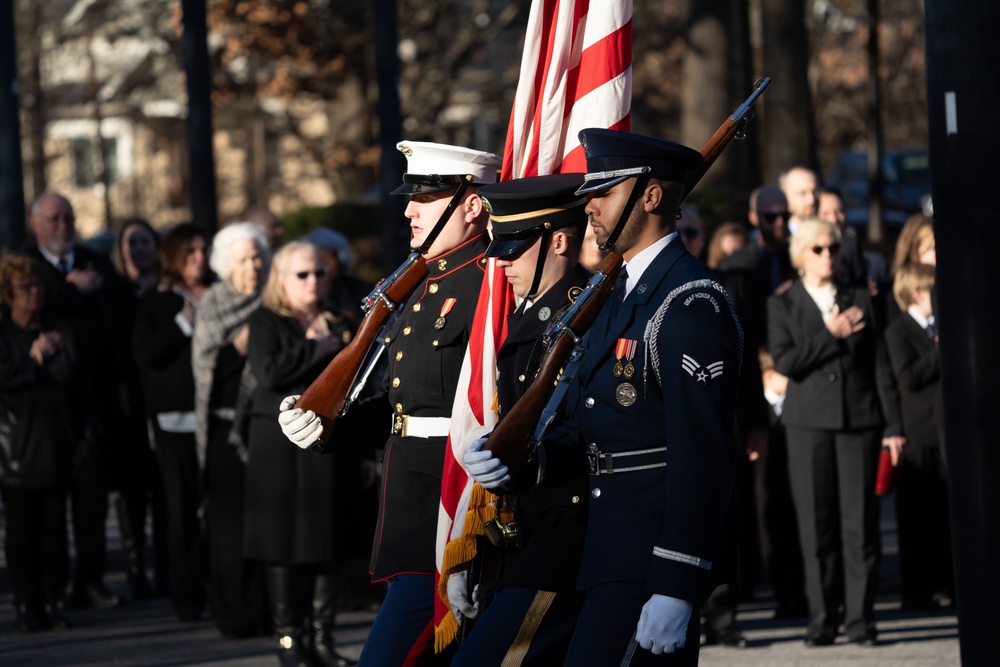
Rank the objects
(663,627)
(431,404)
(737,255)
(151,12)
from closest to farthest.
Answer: (663,627) → (431,404) → (737,255) → (151,12)

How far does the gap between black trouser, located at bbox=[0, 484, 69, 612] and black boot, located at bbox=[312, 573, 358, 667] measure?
1.70 m

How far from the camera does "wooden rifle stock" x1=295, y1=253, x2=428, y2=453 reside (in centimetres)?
579

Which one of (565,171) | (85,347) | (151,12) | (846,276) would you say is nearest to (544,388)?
(565,171)

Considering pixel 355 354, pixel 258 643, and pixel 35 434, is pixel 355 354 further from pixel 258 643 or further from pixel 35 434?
pixel 35 434

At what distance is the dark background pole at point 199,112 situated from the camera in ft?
42.5

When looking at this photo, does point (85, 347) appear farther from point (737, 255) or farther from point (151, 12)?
point (151, 12)

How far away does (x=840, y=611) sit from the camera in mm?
9430

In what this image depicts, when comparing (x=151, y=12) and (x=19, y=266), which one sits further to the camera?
(x=151, y=12)

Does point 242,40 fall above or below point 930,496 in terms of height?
above

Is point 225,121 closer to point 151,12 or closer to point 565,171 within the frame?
point 151,12

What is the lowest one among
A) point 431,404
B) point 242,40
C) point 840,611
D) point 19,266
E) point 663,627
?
point 840,611

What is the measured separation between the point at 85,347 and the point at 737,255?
3.84 meters

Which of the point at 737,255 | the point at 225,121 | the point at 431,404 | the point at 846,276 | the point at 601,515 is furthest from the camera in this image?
the point at 225,121

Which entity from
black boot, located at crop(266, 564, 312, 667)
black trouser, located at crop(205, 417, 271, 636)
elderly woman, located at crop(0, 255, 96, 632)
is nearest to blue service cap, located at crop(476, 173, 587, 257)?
black boot, located at crop(266, 564, 312, 667)
